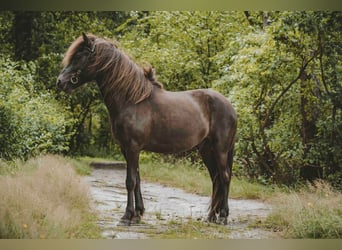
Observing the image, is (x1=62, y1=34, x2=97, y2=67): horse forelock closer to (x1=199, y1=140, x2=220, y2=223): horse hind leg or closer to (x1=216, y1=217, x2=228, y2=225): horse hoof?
(x1=199, y1=140, x2=220, y2=223): horse hind leg

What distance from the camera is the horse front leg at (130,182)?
3.93m

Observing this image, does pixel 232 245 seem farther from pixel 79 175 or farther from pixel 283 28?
pixel 283 28

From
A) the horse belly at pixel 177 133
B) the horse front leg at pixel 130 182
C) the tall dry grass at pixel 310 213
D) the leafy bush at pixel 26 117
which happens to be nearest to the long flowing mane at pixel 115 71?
the horse belly at pixel 177 133

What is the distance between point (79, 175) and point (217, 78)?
1686 millimetres

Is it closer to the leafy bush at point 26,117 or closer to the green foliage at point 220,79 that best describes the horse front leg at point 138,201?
the green foliage at point 220,79

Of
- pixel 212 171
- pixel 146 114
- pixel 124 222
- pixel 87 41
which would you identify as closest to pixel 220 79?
pixel 212 171

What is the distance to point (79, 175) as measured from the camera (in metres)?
4.56

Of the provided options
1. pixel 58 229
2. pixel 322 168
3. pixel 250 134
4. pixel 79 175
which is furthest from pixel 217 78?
pixel 58 229

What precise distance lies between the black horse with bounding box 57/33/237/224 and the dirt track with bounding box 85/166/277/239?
4.8 inches

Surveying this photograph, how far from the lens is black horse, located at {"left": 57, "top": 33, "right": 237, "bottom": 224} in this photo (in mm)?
3975

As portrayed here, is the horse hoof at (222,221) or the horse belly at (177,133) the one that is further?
the horse hoof at (222,221)

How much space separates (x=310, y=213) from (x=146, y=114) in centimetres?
151

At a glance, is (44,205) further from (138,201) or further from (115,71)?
(115,71)
